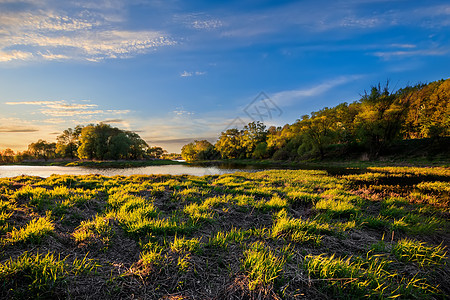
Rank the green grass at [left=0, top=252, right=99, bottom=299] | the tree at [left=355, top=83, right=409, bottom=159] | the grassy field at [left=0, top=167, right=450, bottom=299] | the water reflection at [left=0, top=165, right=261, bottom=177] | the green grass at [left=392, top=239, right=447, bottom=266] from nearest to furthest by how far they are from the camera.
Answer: the green grass at [left=0, top=252, right=99, bottom=299] → the grassy field at [left=0, top=167, right=450, bottom=299] → the green grass at [left=392, top=239, right=447, bottom=266] → the water reflection at [left=0, top=165, right=261, bottom=177] → the tree at [left=355, top=83, right=409, bottom=159]

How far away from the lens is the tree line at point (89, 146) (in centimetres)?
7369

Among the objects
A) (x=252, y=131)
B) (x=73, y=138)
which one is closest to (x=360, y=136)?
(x=252, y=131)

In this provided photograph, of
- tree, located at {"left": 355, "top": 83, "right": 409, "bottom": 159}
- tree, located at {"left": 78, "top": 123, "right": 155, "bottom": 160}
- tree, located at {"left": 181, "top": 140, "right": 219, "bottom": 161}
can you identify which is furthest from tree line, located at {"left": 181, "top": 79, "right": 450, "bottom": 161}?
tree, located at {"left": 78, "top": 123, "right": 155, "bottom": 160}

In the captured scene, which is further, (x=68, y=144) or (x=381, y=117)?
(x=68, y=144)

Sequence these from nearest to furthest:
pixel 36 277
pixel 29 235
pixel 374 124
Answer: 1. pixel 36 277
2. pixel 29 235
3. pixel 374 124

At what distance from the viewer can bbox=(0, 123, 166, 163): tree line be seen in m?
73.7

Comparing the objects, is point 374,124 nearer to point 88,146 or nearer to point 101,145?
point 101,145

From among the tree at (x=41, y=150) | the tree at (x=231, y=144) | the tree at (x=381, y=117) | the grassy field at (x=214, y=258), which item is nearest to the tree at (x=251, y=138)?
the tree at (x=231, y=144)

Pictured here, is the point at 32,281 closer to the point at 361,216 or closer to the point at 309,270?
the point at 309,270

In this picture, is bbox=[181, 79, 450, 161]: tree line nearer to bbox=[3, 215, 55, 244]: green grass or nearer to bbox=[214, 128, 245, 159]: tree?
bbox=[214, 128, 245, 159]: tree

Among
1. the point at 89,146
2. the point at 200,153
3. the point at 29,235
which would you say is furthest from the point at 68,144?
the point at 29,235

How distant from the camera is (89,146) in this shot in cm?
7481

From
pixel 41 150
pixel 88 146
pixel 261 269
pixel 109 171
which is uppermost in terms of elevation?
pixel 88 146

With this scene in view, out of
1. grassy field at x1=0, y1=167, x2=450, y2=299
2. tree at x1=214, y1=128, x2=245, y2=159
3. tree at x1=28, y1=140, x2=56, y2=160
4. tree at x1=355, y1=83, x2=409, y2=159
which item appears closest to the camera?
grassy field at x1=0, y1=167, x2=450, y2=299
